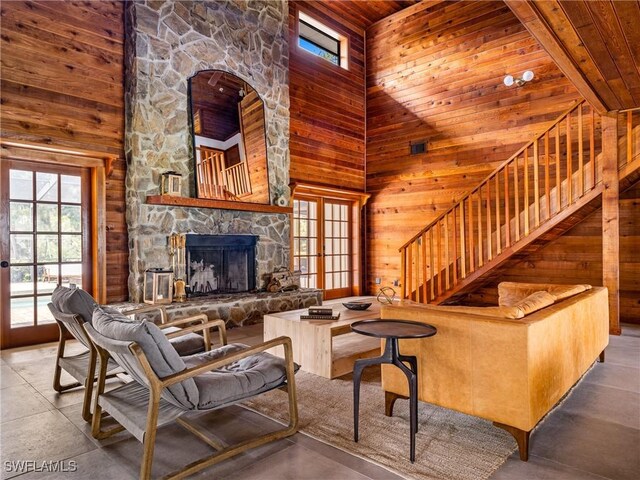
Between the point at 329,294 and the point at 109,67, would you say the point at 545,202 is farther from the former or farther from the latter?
the point at 109,67

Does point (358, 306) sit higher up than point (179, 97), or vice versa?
point (179, 97)

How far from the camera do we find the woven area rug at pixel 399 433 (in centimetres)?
206

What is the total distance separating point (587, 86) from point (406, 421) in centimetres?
342

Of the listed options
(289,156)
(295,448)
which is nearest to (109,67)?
(289,156)

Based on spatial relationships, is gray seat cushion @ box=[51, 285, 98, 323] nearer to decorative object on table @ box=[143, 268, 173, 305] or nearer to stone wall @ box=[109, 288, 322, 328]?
stone wall @ box=[109, 288, 322, 328]

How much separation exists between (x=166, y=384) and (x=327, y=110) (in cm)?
654

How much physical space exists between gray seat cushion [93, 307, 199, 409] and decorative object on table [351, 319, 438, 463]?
0.87m

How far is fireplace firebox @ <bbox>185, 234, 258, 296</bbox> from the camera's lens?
221 inches

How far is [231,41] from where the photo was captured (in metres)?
5.90

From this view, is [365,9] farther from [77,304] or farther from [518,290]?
[77,304]

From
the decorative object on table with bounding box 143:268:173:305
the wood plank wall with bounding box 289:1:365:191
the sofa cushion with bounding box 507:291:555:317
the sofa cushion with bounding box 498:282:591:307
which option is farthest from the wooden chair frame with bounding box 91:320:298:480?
the wood plank wall with bounding box 289:1:365:191

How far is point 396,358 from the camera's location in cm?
226

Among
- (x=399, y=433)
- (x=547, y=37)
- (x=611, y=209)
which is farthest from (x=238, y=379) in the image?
(x=611, y=209)

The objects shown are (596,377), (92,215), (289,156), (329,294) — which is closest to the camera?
(596,377)
